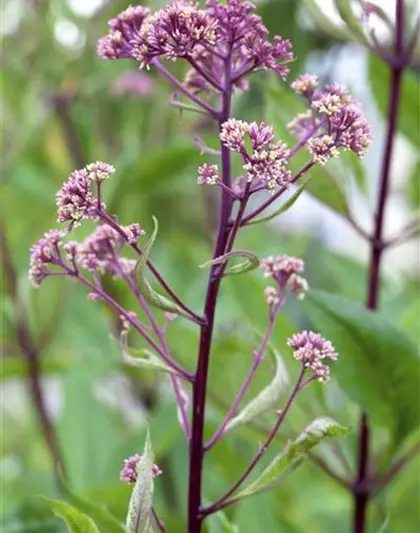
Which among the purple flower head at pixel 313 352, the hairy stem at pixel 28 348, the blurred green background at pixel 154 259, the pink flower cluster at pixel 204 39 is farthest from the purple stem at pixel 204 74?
the hairy stem at pixel 28 348

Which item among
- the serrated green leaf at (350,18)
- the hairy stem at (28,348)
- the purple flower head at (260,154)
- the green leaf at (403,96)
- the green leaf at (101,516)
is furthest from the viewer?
the hairy stem at (28,348)

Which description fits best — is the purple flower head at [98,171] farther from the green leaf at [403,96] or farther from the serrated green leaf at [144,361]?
the green leaf at [403,96]

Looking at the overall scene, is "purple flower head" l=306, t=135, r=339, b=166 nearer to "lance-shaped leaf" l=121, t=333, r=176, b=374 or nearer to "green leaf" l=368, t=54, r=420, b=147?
"lance-shaped leaf" l=121, t=333, r=176, b=374

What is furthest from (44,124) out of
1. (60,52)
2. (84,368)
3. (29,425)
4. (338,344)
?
(338,344)

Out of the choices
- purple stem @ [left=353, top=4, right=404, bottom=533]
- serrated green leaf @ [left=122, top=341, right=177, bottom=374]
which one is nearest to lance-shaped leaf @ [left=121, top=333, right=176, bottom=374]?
serrated green leaf @ [left=122, top=341, right=177, bottom=374]

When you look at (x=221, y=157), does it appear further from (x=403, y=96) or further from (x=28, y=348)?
(x=28, y=348)

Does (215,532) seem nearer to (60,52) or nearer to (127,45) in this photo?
(127,45)
